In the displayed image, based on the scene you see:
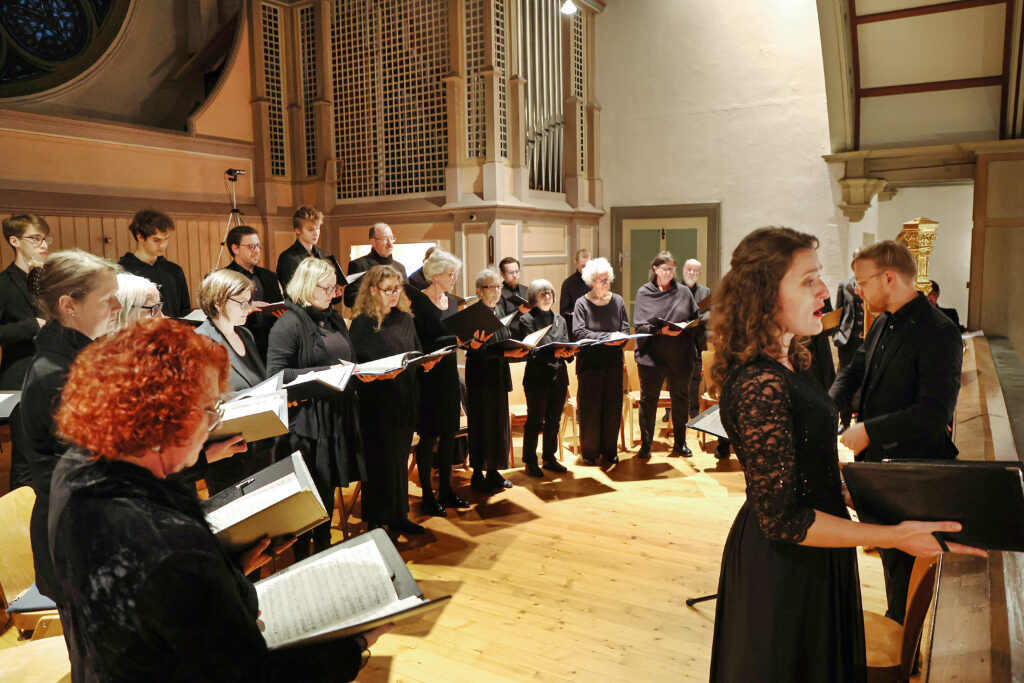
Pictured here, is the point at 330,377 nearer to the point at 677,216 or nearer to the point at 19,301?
the point at 19,301

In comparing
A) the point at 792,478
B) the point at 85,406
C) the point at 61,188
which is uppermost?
the point at 61,188

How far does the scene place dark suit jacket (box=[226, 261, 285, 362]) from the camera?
4.62 m

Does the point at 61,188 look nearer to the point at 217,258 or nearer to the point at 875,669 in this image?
the point at 217,258

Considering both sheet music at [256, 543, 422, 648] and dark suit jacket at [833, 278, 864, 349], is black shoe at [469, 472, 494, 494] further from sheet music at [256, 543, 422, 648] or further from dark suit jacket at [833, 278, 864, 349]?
sheet music at [256, 543, 422, 648]

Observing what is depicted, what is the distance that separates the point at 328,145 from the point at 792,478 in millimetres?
7098

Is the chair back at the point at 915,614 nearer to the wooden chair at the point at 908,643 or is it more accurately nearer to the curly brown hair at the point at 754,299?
the wooden chair at the point at 908,643

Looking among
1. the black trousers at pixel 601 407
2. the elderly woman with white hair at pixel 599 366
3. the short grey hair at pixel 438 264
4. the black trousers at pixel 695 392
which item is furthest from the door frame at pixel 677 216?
the short grey hair at pixel 438 264

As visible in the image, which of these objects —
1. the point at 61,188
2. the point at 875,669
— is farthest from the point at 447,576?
the point at 61,188

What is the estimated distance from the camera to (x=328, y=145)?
768cm

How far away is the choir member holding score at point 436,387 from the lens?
441 centimetres

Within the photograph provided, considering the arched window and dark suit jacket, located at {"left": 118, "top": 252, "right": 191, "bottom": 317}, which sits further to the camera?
the arched window

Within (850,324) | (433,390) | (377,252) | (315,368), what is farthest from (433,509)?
(850,324)

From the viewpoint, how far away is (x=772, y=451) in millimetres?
1480

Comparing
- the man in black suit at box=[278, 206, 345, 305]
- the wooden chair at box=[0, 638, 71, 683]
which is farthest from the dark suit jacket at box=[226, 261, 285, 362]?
the wooden chair at box=[0, 638, 71, 683]
